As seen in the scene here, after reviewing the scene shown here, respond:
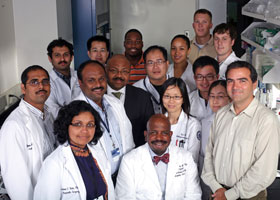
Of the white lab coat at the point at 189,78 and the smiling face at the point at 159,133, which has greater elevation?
the white lab coat at the point at 189,78

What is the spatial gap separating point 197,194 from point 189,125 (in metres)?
0.50

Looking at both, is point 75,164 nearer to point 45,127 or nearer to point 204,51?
point 45,127

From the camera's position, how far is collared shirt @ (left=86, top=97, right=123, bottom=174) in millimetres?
2621

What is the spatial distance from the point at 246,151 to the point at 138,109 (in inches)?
36.7

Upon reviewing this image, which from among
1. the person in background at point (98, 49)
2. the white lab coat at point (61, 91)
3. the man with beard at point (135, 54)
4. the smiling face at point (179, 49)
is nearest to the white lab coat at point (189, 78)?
the smiling face at point (179, 49)

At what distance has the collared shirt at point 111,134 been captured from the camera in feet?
8.60

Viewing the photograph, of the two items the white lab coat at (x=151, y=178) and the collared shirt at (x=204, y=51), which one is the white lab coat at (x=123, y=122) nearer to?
the white lab coat at (x=151, y=178)

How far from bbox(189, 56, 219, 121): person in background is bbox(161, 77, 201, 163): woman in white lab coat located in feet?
0.78

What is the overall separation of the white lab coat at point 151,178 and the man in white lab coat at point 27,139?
0.53 m

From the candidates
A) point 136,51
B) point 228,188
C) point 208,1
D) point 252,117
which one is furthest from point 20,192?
point 208,1

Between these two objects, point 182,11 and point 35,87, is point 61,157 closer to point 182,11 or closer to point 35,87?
point 35,87

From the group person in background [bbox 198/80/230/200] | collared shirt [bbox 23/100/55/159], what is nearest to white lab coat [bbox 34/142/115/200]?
collared shirt [bbox 23/100/55/159]

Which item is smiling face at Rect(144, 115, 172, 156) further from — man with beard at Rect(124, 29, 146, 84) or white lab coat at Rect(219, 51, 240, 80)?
man with beard at Rect(124, 29, 146, 84)

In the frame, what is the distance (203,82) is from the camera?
3.04 metres
